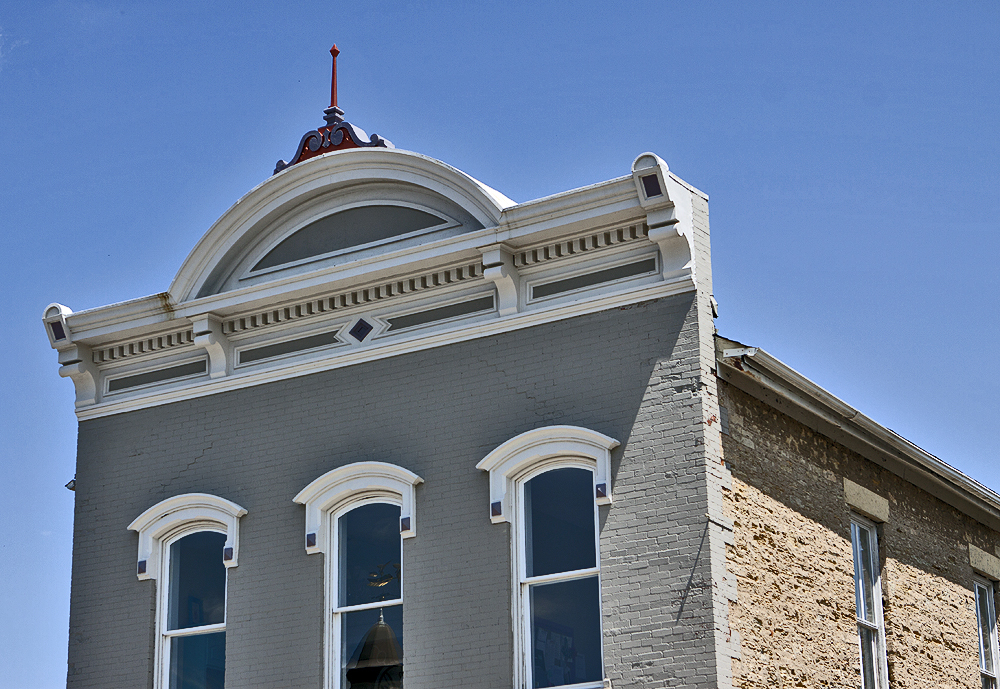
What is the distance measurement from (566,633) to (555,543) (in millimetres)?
885

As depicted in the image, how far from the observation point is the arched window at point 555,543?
1415 cm

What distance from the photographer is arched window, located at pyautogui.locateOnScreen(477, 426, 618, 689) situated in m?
14.1

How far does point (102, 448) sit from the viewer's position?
1742cm

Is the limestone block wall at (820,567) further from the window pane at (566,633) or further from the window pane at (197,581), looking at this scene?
the window pane at (197,581)

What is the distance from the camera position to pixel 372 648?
1508cm

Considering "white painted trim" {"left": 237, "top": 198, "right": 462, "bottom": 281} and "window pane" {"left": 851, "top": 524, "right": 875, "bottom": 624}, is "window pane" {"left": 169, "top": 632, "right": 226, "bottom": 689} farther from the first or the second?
"window pane" {"left": 851, "top": 524, "right": 875, "bottom": 624}

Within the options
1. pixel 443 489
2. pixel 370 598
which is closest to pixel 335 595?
pixel 370 598

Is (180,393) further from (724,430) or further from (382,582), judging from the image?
(724,430)

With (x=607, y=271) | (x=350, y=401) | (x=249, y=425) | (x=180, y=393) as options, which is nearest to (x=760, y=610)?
(x=607, y=271)

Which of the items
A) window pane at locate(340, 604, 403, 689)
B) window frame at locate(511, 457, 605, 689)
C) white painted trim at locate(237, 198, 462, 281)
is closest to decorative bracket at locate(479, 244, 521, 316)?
white painted trim at locate(237, 198, 462, 281)

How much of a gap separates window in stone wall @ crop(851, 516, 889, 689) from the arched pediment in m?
5.56

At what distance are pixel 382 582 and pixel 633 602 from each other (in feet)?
9.46

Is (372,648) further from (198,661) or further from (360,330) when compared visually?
(360,330)

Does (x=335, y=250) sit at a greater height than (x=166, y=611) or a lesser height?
greater
